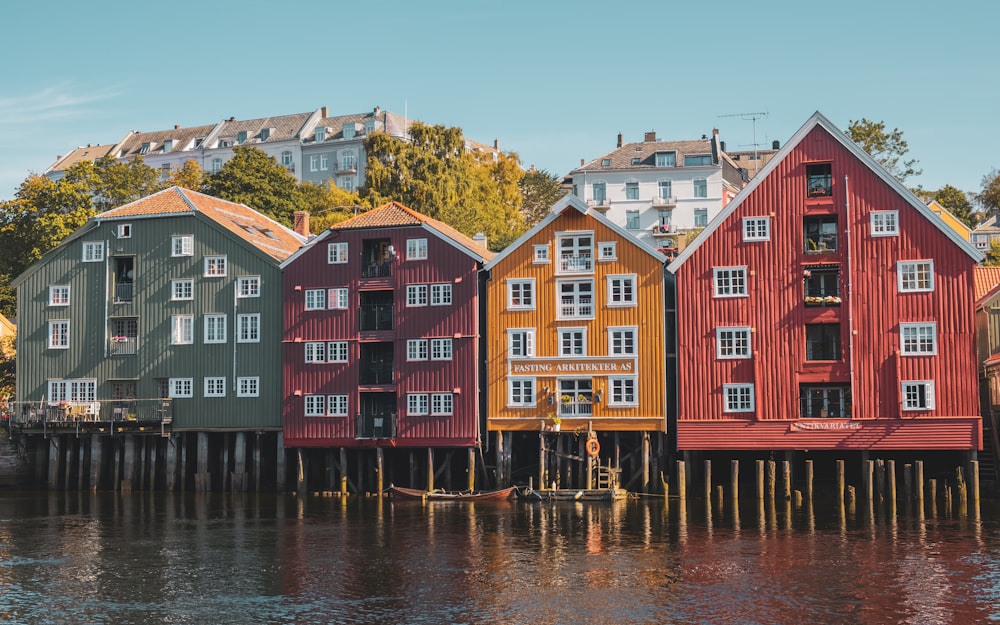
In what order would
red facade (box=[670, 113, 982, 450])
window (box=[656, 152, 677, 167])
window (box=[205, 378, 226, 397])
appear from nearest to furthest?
red facade (box=[670, 113, 982, 450]) < window (box=[205, 378, 226, 397]) < window (box=[656, 152, 677, 167])

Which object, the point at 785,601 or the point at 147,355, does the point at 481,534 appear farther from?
the point at 147,355

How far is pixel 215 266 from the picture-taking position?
70.5 m

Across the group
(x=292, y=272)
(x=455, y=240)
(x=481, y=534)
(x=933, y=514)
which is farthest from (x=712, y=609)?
(x=292, y=272)

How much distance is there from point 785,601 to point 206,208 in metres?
45.1

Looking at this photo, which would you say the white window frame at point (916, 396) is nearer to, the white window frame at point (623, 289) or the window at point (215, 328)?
the white window frame at point (623, 289)

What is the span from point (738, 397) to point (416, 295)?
17.6 m

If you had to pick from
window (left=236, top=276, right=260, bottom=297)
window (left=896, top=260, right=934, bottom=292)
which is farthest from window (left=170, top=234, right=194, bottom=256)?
window (left=896, top=260, right=934, bottom=292)

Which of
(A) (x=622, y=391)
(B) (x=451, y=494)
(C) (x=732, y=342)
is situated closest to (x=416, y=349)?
(B) (x=451, y=494)

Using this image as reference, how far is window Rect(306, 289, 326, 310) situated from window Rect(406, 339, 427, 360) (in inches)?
213

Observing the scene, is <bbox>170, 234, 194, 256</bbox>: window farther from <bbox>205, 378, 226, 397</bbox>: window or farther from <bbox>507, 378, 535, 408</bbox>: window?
<bbox>507, 378, 535, 408</bbox>: window

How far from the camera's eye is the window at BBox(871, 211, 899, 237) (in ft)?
198

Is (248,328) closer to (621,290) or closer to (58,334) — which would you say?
(58,334)

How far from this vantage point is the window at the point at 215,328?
69875 millimetres

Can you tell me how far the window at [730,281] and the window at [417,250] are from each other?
15.2 m
